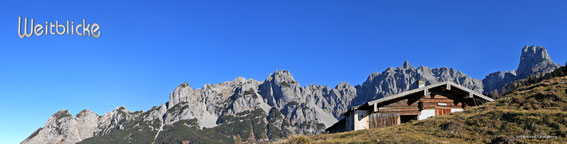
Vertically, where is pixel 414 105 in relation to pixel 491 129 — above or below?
above

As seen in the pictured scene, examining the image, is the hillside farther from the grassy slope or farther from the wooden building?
Answer: the wooden building

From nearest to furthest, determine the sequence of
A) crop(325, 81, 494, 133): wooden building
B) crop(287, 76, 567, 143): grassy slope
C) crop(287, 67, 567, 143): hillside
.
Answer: crop(287, 67, 567, 143): hillside < crop(287, 76, 567, 143): grassy slope < crop(325, 81, 494, 133): wooden building

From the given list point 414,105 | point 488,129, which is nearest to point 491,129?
point 488,129

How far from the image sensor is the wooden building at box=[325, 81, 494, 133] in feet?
99.7

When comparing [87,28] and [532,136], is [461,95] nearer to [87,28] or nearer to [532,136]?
[532,136]

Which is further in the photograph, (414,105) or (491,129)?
(414,105)

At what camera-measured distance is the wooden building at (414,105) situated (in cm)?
3038

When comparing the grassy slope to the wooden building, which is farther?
the wooden building

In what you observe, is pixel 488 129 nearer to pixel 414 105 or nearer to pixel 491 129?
pixel 491 129

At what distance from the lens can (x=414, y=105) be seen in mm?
31281

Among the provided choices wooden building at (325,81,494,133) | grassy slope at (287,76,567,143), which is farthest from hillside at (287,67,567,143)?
wooden building at (325,81,494,133)

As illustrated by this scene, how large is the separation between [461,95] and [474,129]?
45.2ft

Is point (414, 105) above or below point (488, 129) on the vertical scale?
above

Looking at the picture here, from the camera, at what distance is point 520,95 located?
2716 cm
